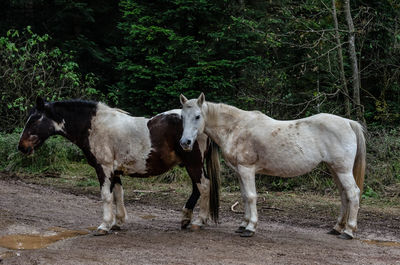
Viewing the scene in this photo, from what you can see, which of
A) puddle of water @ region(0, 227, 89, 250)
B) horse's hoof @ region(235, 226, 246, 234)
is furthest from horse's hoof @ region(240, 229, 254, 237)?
puddle of water @ region(0, 227, 89, 250)

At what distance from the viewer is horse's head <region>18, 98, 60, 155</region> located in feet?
22.1

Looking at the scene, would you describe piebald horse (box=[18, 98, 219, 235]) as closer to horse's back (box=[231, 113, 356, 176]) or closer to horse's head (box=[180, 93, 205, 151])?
horse's head (box=[180, 93, 205, 151])

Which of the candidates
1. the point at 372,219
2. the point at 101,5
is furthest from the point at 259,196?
the point at 101,5

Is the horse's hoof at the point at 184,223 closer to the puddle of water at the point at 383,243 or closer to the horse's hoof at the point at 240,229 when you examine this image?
the horse's hoof at the point at 240,229

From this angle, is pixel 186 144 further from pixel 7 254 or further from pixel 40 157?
pixel 40 157

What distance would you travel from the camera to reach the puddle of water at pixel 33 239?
577cm

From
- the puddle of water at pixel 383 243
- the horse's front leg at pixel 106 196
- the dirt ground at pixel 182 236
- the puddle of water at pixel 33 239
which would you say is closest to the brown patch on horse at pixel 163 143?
the horse's front leg at pixel 106 196

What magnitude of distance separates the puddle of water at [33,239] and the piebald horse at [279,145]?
7.36 feet


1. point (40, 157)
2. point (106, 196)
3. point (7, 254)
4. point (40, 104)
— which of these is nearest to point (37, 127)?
point (40, 104)

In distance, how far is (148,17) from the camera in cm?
1338

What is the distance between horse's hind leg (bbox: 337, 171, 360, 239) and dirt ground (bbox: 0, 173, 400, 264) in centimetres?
18

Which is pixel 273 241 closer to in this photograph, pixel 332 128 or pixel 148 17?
pixel 332 128

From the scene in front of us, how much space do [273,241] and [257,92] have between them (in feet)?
23.4

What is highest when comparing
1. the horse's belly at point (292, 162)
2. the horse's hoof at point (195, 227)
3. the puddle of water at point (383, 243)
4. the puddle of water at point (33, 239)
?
the horse's belly at point (292, 162)
